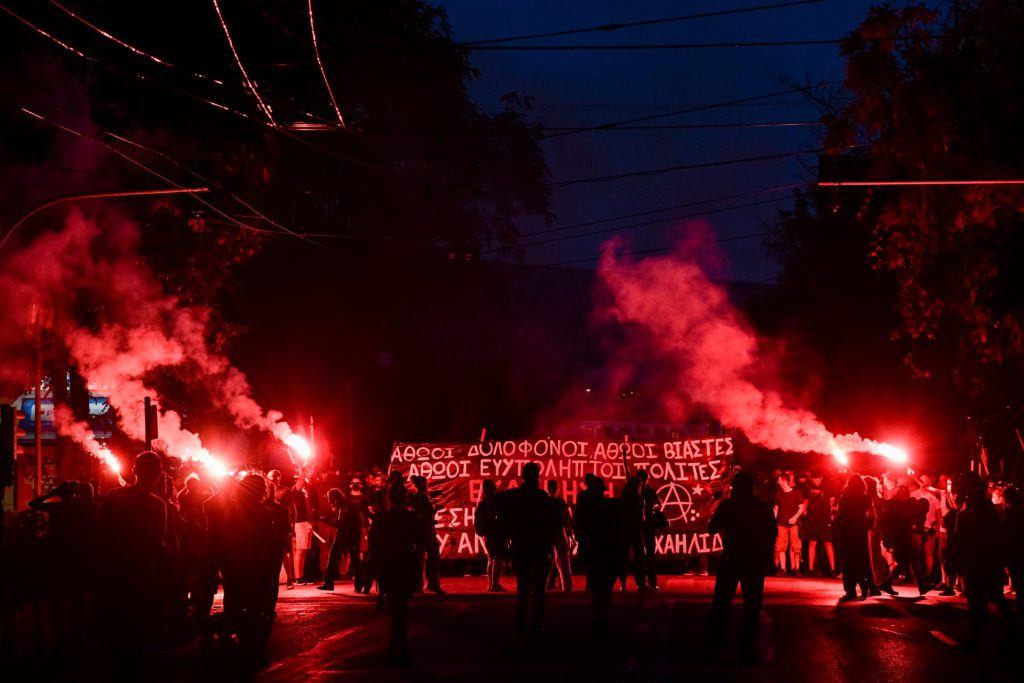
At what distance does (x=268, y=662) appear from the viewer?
12.6m

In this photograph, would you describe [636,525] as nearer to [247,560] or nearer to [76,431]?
[247,560]

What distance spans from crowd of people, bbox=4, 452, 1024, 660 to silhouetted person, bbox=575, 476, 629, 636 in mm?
18

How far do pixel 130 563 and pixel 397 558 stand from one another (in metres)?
2.78

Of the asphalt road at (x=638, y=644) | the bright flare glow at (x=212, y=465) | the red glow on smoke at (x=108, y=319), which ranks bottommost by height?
the asphalt road at (x=638, y=644)

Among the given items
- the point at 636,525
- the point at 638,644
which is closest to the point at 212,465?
the point at 636,525

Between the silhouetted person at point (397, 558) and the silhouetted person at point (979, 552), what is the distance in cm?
550

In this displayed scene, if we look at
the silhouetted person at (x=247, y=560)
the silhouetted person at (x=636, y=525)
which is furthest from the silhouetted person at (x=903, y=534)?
the silhouetted person at (x=247, y=560)

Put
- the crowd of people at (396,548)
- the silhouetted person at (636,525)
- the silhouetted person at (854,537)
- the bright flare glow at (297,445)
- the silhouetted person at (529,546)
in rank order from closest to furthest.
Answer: the crowd of people at (396,548)
the silhouetted person at (529,546)
the silhouetted person at (854,537)
the silhouetted person at (636,525)
the bright flare glow at (297,445)

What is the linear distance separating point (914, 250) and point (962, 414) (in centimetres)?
1460

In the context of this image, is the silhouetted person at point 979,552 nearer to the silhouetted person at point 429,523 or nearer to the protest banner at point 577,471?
the silhouetted person at point 429,523

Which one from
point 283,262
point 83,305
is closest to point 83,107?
point 83,305

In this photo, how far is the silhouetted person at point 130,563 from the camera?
10328mm

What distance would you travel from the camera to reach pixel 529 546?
14.0 m

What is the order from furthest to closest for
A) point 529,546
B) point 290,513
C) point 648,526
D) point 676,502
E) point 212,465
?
point 676,502 → point 212,465 → point 290,513 → point 648,526 → point 529,546
